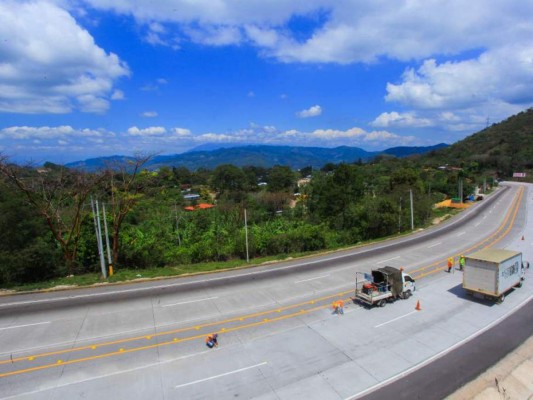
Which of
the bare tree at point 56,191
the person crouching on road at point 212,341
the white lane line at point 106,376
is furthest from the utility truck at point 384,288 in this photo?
the bare tree at point 56,191

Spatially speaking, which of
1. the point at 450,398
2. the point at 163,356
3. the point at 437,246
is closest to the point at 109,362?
the point at 163,356

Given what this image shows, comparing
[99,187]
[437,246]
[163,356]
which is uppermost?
[99,187]

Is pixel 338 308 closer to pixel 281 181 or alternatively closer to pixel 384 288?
pixel 384 288

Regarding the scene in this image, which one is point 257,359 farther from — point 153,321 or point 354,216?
point 354,216

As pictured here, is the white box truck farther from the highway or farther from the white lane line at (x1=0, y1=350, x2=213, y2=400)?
the white lane line at (x1=0, y1=350, x2=213, y2=400)

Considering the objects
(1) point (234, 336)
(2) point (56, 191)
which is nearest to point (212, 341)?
(1) point (234, 336)

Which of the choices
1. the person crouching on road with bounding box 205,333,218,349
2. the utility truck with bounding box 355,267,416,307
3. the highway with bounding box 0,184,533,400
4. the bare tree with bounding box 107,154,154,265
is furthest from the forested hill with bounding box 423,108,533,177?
the person crouching on road with bounding box 205,333,218,349

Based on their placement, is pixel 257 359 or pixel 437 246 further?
pixel 437 246
